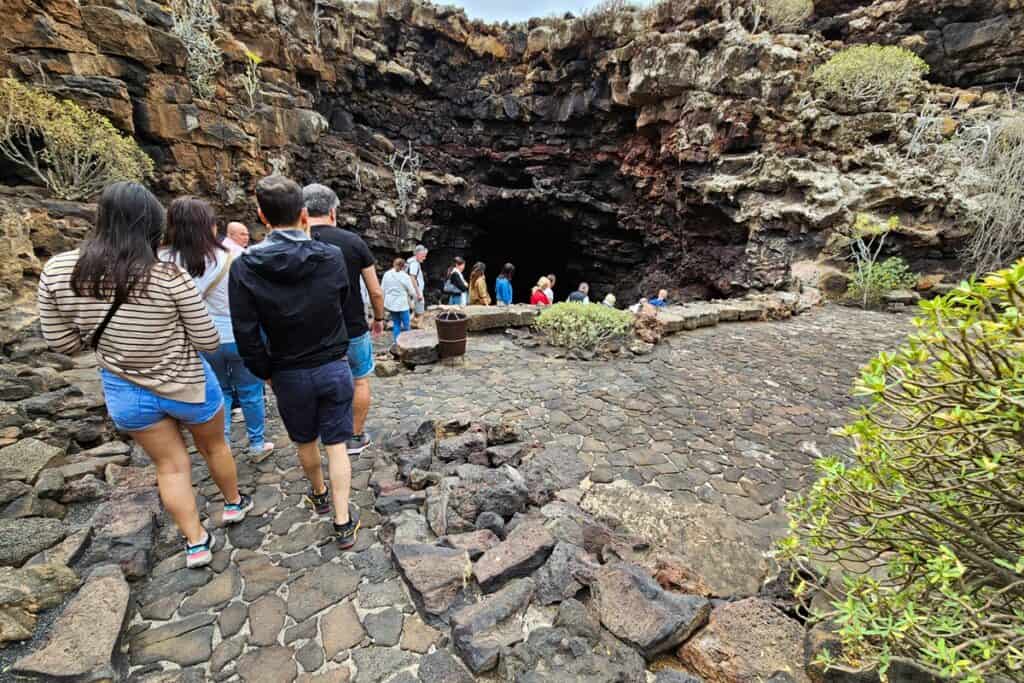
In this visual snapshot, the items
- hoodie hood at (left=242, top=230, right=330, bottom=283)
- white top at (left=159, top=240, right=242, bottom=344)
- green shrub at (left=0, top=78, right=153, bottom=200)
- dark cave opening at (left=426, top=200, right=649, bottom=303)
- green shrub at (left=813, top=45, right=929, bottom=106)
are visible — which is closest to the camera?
hoodie hood at (left=242, top=230, right=330, bottom=283)

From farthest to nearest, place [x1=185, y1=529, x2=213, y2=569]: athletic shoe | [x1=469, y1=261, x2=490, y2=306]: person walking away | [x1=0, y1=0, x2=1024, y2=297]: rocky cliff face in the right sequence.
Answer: [x1=0, y1=0, x2=1024, y2=297]: rocky cliff face < [x1=469, y1=261, x2=490, y2=306]: person walking away < [x1=185, y1=529, x2=213, y2=569]: athletic shoe

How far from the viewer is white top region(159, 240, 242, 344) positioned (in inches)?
104

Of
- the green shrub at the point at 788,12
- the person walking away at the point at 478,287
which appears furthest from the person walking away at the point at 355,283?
the green shrub at the point at 788,12

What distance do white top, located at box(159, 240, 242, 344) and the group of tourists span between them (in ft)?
0.22

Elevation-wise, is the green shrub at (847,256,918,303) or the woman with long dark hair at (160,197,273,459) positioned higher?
the woman with long dark hair at (160,197,273,459)

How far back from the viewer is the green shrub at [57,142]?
6125 millimetres

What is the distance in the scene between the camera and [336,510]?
7.49ft

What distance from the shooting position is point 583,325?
6.21 metres

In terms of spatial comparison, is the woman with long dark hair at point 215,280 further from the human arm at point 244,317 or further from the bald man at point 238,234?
the bald man at point 238,234

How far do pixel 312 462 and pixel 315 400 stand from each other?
0.44m

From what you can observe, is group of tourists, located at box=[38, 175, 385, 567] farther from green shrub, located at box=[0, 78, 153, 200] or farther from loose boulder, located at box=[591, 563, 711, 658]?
green shrub, located at box=[0, 78, 153, 200]

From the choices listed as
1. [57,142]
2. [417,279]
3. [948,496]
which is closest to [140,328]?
[948,496]

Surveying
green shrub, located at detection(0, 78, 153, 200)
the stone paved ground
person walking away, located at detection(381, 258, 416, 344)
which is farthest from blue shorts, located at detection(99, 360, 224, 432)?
green shrub, located at detection(0, 78, 153, 200)

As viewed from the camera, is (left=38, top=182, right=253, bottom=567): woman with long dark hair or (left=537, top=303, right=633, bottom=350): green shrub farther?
(left=537, top=303, right=633, bottom=350): green shrub
